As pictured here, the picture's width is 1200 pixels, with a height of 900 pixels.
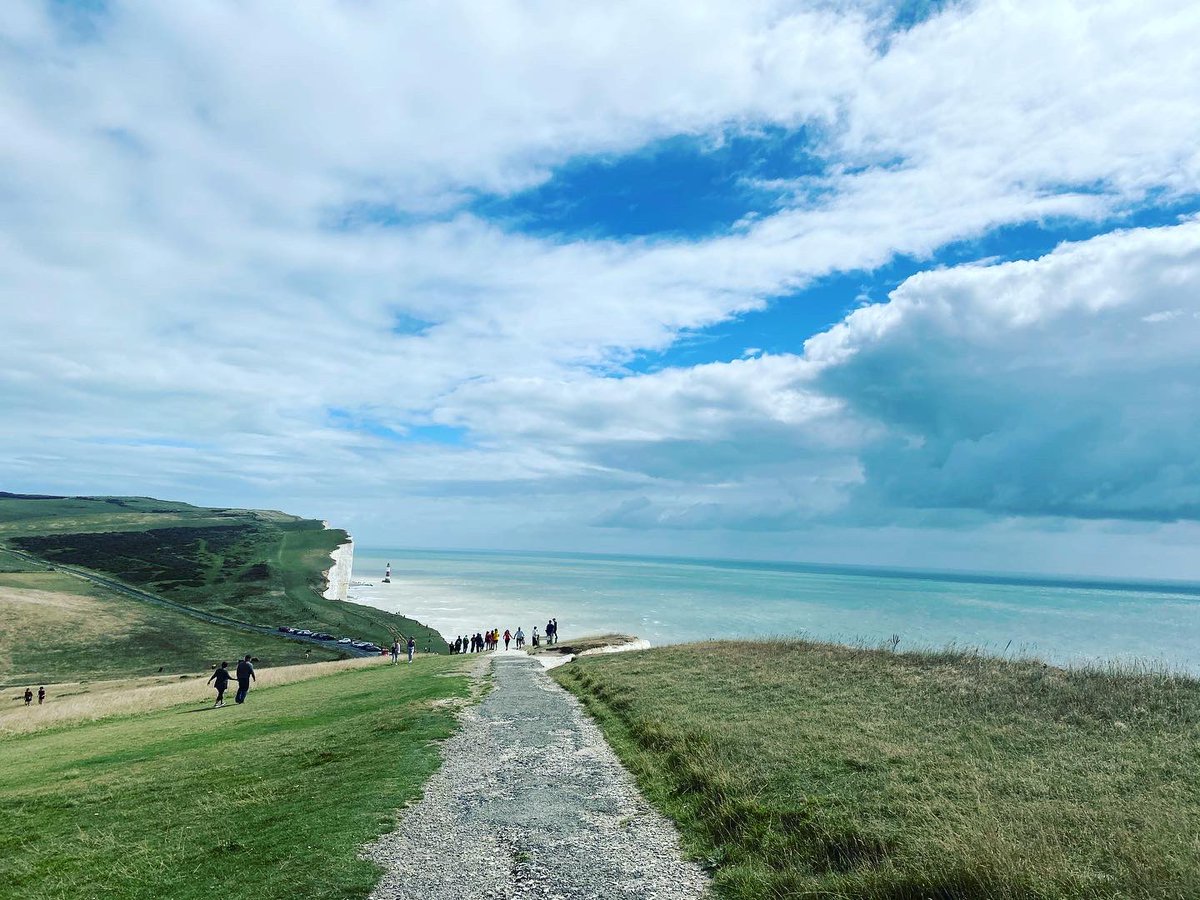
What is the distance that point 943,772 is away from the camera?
45.7 ft

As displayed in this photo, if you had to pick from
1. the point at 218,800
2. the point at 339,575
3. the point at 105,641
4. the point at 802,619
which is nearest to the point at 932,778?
the point at 218,800

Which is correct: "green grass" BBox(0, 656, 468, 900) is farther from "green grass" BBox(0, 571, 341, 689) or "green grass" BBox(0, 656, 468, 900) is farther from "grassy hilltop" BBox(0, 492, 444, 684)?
"grassy hilltop" BBox(0, 492, 444, 684)

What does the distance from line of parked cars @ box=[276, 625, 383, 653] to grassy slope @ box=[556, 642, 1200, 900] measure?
61.0 meters

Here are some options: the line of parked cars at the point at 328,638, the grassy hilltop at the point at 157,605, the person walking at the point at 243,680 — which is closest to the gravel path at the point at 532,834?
the person walking at the point at 243,680

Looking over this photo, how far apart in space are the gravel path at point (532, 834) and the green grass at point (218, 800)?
2.67 feet

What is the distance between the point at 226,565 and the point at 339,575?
24.3m

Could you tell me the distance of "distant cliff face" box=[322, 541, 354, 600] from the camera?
131500 millimetres

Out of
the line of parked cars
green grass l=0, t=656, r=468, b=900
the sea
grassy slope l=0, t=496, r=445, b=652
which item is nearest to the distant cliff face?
grassy slope l=0, t=496, r=445, b=652

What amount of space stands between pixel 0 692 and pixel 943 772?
65.9 meters

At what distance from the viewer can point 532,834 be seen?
12812 mm

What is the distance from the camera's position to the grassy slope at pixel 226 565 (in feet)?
315

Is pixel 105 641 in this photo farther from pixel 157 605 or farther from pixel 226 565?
pixel 226 565

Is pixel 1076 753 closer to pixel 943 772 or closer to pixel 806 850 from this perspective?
pixel 943 772

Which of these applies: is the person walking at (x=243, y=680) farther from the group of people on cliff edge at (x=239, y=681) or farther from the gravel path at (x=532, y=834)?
the gravel path at (x=532, y=834)
